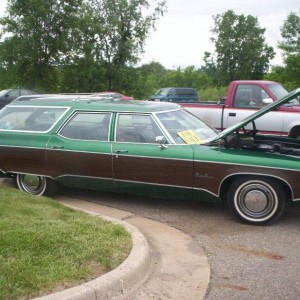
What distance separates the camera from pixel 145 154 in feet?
20.2

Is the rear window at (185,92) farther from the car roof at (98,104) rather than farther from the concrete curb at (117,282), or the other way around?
the concrete curb at (117,282)

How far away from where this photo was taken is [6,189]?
22.3 feet

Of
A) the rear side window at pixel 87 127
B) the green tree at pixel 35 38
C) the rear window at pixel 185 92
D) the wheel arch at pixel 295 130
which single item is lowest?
the wheel arch at pixel 295 130

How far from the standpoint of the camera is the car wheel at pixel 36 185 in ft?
22.6

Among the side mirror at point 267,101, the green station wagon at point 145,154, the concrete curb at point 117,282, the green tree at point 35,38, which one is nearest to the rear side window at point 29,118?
the green station wagon at point 145,154

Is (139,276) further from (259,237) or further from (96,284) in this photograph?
(259,237)

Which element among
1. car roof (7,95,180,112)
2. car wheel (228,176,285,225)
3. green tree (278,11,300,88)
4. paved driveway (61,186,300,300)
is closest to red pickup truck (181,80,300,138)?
car roof (7,95,180,112)

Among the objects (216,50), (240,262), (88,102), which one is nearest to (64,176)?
(88,102)

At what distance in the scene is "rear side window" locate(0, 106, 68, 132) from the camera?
22.7 ft

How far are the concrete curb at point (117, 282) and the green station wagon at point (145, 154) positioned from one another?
5.28 feet

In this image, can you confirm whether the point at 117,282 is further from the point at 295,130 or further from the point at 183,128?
the point at 295,130

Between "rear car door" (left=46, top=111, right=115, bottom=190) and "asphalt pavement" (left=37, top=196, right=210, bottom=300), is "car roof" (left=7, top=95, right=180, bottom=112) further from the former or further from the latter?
"asphalt pavement" (left=37, top=196, right=210, bottom=300)

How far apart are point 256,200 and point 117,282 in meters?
2.40

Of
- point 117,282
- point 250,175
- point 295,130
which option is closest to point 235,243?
point 250,175
